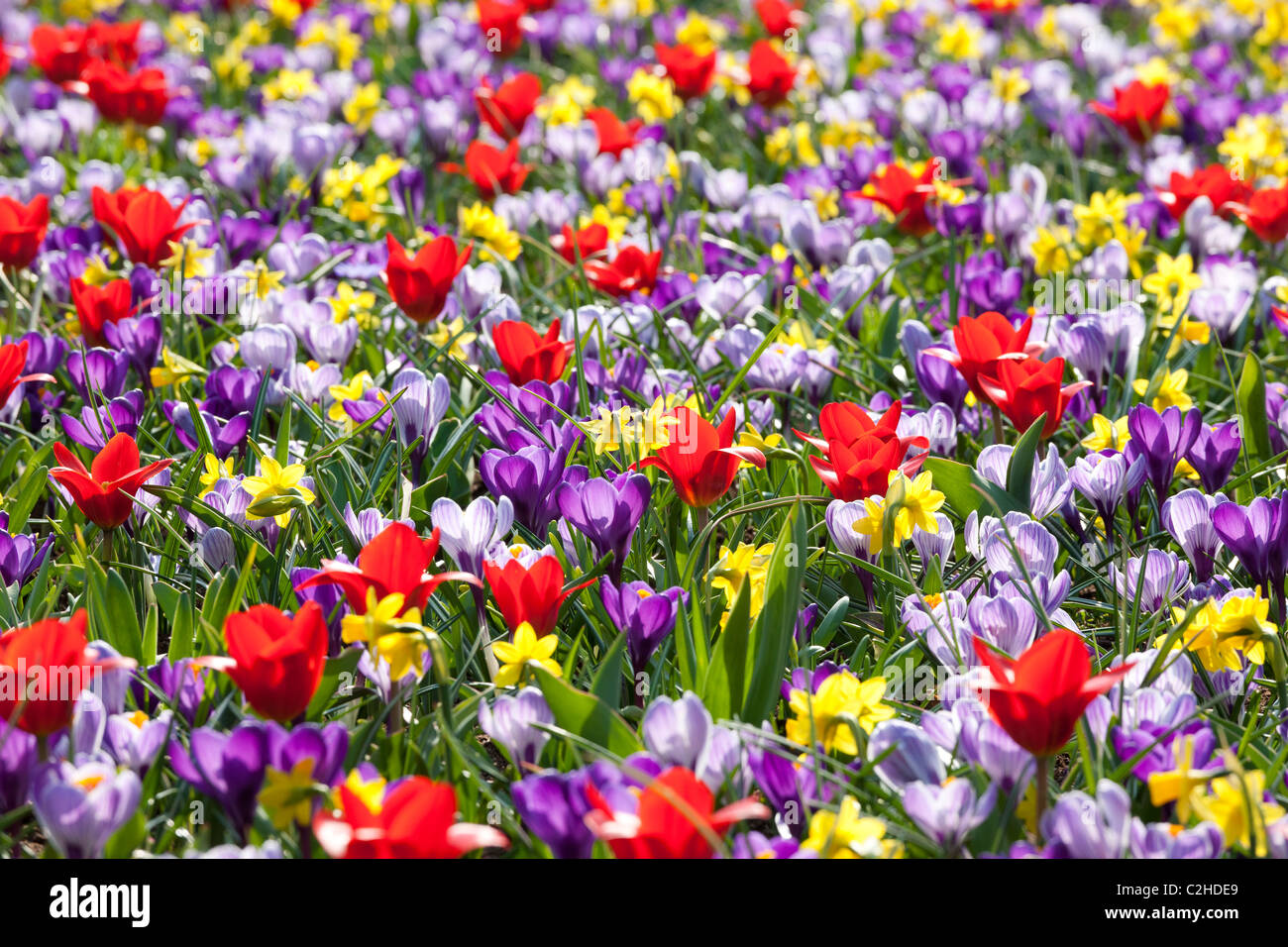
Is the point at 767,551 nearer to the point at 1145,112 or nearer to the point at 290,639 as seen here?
the point at 290,639

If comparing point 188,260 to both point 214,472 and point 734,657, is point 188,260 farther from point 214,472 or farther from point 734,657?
point 734,657

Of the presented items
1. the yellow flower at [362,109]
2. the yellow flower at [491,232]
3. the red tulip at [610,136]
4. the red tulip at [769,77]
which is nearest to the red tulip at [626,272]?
the yellow flower at [491,232]

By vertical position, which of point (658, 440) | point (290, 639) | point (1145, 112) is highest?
point (1145, 112)

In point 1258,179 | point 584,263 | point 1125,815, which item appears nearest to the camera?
point 1125,815

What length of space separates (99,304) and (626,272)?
1101 mm

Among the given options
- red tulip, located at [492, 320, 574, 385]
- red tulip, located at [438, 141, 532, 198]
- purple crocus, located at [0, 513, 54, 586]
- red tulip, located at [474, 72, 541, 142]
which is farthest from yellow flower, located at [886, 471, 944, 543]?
red tulip, located at [474, 72, 541, 142]

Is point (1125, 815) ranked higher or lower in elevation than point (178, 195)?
lower

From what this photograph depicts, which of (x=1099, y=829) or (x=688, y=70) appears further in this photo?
(x=688, y=70)

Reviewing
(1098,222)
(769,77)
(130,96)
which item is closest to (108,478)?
(1098,222)

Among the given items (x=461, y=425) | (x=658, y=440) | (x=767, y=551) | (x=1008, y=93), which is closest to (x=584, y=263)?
(x=461, y=425)

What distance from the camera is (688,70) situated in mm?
4504

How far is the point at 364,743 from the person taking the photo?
1.59 metres

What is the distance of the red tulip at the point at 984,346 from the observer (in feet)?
7.31

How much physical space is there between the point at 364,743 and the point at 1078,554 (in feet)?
3.84
